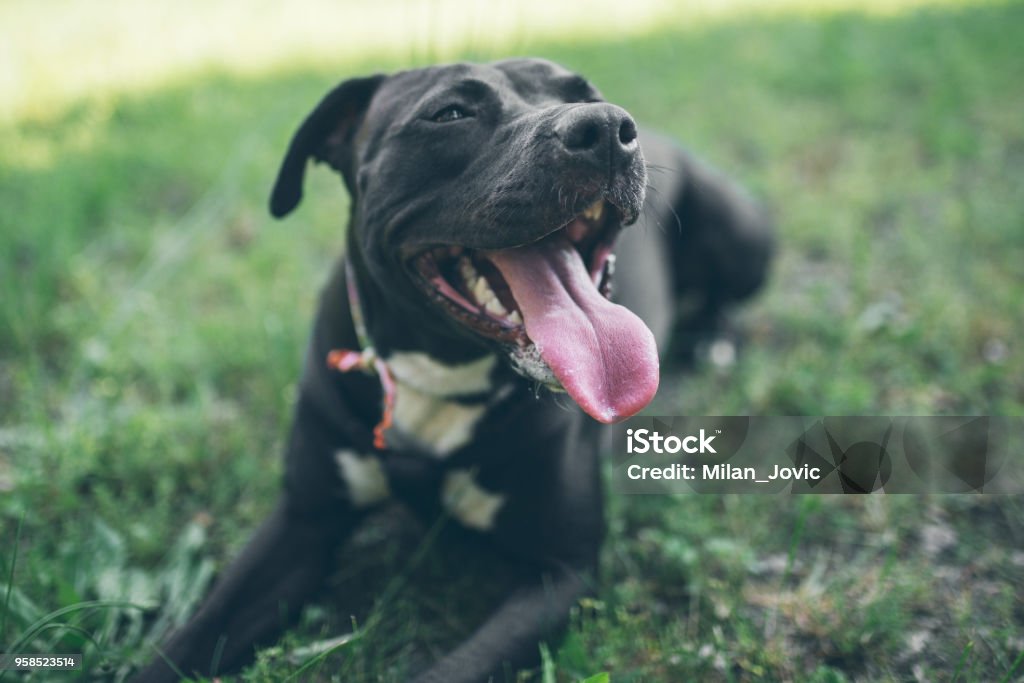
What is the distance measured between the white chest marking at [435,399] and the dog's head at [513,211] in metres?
0.19

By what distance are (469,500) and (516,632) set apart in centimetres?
41

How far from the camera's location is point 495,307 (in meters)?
2.12

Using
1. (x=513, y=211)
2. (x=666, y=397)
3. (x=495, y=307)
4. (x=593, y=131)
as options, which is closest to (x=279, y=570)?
(x=495, y=307)

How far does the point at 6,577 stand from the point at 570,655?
151cm

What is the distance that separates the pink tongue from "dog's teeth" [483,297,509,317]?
0.05 metres

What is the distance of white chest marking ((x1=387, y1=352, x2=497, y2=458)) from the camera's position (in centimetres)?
229

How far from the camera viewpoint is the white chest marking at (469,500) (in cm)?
238

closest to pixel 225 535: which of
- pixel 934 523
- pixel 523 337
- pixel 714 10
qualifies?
pixel 523 337

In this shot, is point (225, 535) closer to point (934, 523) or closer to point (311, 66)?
point (934, 523)

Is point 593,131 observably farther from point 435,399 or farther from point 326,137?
point 326,137

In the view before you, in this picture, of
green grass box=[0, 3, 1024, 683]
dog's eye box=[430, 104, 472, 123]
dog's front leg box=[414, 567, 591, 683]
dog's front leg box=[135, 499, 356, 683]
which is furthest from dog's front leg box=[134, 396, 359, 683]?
dog's eye box=[430, 104, 472, 123]

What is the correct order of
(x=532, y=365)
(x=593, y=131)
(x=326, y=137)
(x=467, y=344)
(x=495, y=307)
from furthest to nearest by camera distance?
1. (x=326, y=137)
2. (x=467, y=344)
3. (x=495, y=307)
4. (x=532, y=365)
5. (x=593, y=131)

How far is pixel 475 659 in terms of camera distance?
2068 mm

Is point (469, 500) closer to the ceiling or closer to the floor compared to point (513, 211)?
closer to the floor
